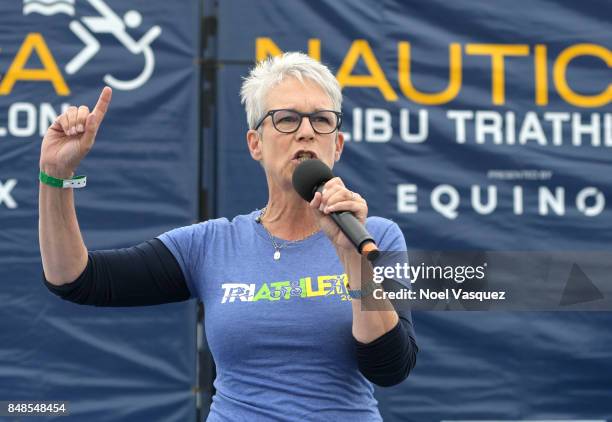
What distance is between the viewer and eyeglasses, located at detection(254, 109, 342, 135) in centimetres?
203

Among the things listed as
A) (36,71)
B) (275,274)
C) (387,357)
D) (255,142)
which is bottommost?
(387,357)

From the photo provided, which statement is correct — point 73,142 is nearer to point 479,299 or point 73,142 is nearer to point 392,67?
point 479,299

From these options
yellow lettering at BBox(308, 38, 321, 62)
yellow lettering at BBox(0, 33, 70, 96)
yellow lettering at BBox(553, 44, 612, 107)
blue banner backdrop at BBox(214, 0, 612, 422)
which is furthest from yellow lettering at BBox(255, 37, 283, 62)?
yellow lettering at BBox(553, 44, 612, 107)

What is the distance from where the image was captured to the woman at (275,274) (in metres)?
1.85

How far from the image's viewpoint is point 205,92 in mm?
4348

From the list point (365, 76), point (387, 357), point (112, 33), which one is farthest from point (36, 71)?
point (387, 357)

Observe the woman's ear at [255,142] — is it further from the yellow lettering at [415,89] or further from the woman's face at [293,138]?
the yellow lettering at [415,89]

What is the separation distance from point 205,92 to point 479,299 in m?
1.81

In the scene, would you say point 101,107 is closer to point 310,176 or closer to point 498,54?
point 310,176

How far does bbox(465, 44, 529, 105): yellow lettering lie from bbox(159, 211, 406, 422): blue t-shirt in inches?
102

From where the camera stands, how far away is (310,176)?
1.90 metres

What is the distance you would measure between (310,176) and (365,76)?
256cm

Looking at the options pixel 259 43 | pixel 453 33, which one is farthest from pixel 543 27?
pixel 259 43

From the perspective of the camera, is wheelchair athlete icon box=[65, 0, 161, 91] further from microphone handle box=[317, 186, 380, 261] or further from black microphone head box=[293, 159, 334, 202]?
microphone handle box=[317, 186, 380, 261]
